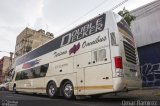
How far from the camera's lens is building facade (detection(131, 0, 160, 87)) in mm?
16641

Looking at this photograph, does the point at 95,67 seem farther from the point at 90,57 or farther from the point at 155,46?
the point at 155,46

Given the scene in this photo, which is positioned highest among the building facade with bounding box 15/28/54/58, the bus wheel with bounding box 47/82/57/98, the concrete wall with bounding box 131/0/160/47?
the building facade with bounding box 15/28/54/58

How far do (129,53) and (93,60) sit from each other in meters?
1.73

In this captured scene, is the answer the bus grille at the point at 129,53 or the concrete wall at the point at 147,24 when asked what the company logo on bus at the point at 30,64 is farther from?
the concrete wall at the point at 147,24

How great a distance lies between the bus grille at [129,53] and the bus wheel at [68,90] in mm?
3378

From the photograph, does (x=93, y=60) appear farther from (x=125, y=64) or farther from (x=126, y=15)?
(x=126, y=15)

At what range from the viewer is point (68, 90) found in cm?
1155

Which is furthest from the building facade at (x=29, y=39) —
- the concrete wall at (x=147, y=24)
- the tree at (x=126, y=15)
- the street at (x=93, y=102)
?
the street at (x=93, y=102)

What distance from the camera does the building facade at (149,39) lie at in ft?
54.6

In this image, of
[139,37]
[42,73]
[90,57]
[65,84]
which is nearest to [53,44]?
[42,73]

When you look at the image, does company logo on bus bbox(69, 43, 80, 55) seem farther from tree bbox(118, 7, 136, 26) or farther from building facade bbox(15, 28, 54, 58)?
building facade bbox(15, 28, 54, 58)

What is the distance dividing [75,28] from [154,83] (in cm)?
847

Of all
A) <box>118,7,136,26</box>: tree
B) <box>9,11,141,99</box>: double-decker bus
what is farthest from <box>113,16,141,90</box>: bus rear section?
<box>118,7,136,26</box>: tree

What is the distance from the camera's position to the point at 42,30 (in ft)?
187
